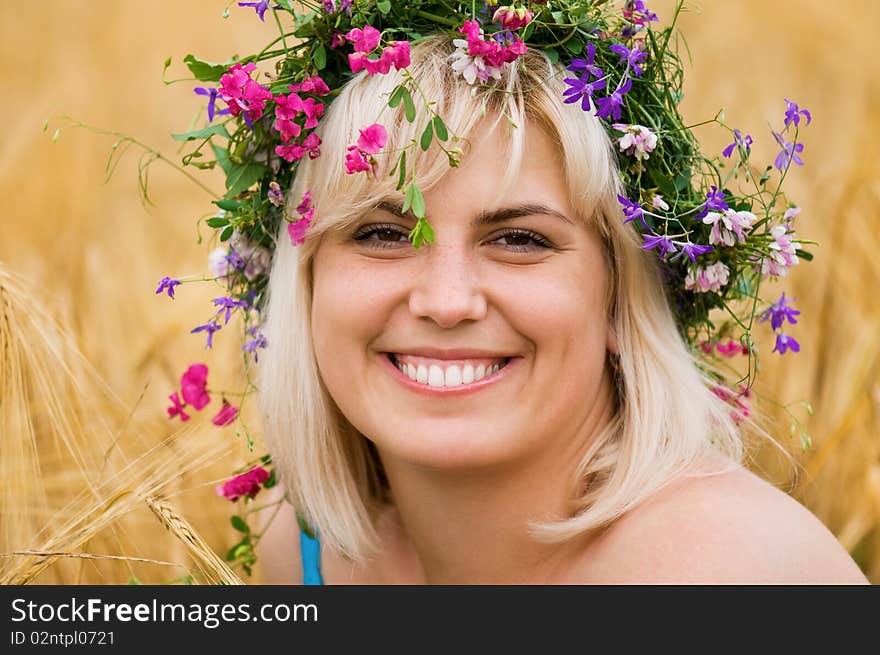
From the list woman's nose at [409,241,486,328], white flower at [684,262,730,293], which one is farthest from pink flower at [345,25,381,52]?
white flower at [684,262,730,293]

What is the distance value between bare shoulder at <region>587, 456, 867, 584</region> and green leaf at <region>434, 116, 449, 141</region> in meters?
0.80

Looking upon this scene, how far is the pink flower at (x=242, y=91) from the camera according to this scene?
6.69ft

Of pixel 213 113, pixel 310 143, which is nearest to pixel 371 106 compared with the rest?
pixel 310 143

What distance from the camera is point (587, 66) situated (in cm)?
197

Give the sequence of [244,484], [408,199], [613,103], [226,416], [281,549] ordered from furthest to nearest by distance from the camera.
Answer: [281,549] < [244,484] < [226,416] < [613,103] < [408,199]

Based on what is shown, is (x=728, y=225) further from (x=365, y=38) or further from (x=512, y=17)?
(x=365, y=38)

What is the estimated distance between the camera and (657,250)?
2229mm

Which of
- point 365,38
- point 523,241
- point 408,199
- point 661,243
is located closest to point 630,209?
point 661,243

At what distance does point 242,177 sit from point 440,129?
19.9 inches

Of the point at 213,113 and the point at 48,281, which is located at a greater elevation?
the point at 48,281

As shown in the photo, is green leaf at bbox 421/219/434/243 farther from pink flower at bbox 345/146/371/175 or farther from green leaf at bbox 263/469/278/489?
green leaf at bbox 263/469/278/489

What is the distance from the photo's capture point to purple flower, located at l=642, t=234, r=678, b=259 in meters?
2.02

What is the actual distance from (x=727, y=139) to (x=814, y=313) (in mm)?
910
